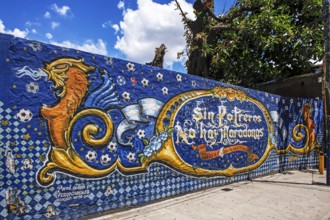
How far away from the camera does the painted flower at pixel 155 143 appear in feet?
20.1

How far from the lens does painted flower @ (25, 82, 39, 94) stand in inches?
176

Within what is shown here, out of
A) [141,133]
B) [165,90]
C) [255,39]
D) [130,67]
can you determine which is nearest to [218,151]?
[165,90]

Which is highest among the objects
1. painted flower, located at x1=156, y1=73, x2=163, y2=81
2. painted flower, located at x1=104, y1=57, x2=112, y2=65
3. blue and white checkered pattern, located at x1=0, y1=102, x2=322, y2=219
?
painted flower, located at x1=104, y1=57, x2=112, y2=65

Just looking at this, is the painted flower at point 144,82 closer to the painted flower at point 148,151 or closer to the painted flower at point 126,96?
the painted flower at point 126,96

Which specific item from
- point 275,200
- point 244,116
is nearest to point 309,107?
point 244,116

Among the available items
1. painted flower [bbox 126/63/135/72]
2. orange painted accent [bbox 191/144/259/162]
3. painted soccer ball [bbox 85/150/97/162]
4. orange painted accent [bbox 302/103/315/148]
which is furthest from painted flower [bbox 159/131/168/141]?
orange painted accent [bbox 302/103/315/148]

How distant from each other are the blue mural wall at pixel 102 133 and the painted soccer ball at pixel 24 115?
1 cm

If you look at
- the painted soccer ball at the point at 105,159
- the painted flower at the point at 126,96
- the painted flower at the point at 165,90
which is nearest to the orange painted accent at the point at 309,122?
the painted flower at the point at 165,90

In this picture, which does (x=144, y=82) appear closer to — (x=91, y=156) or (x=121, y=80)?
(x=121, y=80)

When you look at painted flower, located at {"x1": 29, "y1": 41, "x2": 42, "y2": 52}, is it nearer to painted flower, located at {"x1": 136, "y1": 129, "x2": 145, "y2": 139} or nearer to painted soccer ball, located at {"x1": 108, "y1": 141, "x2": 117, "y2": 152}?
painted soccer ball, located at {"x1": 108, "y1": 141, "x2": 117, "y2": 152}

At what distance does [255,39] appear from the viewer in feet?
41.5

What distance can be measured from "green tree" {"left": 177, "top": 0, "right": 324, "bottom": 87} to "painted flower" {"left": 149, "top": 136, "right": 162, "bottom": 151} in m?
7.60

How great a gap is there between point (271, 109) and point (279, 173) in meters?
2.20

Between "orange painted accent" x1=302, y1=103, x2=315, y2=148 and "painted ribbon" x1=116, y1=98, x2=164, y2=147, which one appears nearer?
"painted ribbon" x1=116, y1=98, x2=164, y2=147
